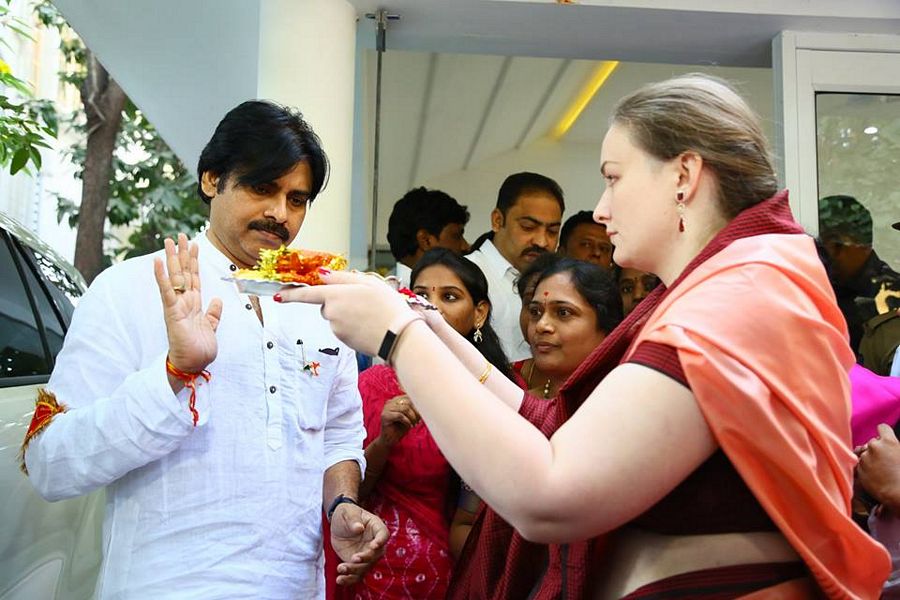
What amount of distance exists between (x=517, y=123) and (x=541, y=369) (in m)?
7.98

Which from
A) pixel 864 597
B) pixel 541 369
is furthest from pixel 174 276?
pixel 541 369

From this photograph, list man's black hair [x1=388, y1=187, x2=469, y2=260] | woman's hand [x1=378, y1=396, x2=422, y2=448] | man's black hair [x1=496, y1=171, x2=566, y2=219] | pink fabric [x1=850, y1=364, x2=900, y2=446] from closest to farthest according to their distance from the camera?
pink fabric [x1=850, y1=364, x2=900, y2=446] < woman's hand [x1=378, y1=396, x2=422, y2=448] < man's black hair [x1=496, y1=171, x2=566, y2=219] < man's black hair [x1=388, y1=187, x2=469, y2=260]

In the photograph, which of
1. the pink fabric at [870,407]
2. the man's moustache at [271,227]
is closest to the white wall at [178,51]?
the man's moustache at [271,227]

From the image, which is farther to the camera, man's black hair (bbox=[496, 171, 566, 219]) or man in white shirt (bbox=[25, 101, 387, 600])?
man's black hair (bbox=[496, 171, 566, 219])

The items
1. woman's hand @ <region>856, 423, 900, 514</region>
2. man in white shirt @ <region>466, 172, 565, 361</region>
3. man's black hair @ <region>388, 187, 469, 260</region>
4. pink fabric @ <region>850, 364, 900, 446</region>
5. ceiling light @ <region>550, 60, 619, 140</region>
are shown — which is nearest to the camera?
woman's hand @ <region>856, 423, 900, 514</region>

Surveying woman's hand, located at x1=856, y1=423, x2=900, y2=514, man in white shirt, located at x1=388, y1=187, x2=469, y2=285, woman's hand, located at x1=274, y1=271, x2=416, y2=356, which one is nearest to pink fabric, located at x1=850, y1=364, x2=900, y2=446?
woman's hand, located at x1=856, y1=423, x2=900, y2=514

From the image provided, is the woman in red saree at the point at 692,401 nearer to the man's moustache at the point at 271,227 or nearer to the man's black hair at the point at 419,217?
the man's moustache at the point at 271,227

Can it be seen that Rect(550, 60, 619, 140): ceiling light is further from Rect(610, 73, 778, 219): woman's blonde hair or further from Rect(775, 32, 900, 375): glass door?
Rect(610, 73, 778, 219): woman's blonde hair

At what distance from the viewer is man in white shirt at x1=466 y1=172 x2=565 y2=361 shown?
199 inches

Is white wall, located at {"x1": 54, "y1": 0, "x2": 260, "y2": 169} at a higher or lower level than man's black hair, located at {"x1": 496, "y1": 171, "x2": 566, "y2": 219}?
higher

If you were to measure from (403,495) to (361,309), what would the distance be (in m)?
1.93

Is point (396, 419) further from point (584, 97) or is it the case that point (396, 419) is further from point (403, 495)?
point (584, 97)

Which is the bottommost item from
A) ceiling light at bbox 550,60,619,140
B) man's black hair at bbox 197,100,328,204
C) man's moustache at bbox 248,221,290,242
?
man's moustache at bbox 248,221,290,242

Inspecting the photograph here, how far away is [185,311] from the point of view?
2273mm
